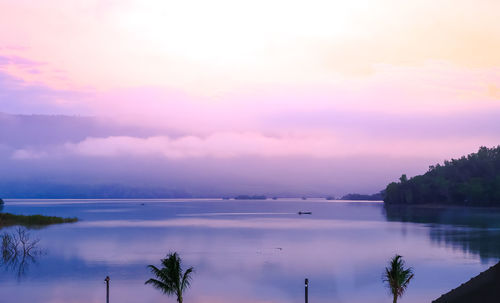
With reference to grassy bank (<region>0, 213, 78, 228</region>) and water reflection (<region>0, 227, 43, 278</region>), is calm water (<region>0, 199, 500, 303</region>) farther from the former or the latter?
grassy bank (<region>0, 213, 78, 228</region>)

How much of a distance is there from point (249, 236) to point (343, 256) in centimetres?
4904

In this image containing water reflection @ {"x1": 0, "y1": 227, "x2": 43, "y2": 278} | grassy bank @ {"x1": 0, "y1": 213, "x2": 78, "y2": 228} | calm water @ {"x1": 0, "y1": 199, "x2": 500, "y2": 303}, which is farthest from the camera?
grassy bank @ {"x1": 0, "y1": 213, "x2": 78, "y2": 228}

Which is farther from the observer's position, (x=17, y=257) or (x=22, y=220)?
(x=22, y=220)

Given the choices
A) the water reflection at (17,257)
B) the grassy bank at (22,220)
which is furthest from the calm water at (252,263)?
the grassy bank at (22,220)

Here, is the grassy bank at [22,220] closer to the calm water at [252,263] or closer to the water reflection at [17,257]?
the calm water at [252,263]

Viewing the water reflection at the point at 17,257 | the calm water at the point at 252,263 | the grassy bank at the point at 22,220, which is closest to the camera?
the calm water at the point at 252,263

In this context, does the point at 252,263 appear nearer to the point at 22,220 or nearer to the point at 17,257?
the point at 17,257

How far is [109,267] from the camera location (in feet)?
336

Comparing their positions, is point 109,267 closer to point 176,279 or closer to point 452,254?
point 176,279

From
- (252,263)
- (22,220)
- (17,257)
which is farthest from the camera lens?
(22,220)

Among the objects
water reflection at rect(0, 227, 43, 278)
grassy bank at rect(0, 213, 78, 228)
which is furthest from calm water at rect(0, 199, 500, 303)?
grassy bank at rect(0, 213, 78, 228)

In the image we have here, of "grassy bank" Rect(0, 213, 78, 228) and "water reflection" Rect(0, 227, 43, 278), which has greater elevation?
"grassy bank" Rect(0, 213, 78, 228)

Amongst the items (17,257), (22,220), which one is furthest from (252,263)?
(22,220)

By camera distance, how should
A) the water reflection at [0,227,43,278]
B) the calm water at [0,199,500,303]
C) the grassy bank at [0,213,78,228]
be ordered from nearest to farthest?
the calm water at [0,199,500,303]
the water reflection at [0,227,43,278]
the grassy bank at [0,213,78,228]
